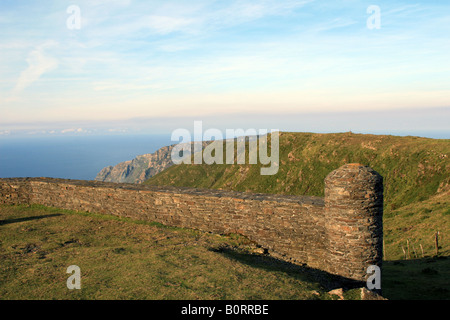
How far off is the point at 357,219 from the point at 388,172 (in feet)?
142

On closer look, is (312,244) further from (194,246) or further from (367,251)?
(194,246)

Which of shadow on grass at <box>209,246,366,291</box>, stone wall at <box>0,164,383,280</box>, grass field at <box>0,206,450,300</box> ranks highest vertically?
stone wall at <box>0,164,383,280</box>

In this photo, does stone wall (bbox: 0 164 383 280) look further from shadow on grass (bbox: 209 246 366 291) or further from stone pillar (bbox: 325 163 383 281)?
shadow on grass (bbox: 209 246 366 291)

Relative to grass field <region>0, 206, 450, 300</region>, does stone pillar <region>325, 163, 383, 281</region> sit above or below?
above

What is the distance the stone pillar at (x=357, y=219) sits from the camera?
916 cm

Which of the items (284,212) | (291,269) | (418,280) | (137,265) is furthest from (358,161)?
(137,265)

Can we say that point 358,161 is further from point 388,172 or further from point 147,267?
point 147,267

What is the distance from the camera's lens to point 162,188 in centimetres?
1491

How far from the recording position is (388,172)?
46844 mm

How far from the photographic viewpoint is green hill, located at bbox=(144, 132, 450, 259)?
27.6m

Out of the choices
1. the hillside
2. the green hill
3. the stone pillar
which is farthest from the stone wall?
the hillside

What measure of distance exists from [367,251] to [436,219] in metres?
21.3

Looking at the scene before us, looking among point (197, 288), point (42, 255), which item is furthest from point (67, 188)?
point (197, 288)

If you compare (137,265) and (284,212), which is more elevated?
(284,212)
